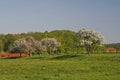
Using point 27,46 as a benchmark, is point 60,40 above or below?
above

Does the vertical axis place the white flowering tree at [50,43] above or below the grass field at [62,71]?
above

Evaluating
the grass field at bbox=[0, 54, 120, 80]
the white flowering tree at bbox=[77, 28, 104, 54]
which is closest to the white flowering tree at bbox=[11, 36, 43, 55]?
the white flowering tree at bbox=[77, 28, 104, 54]

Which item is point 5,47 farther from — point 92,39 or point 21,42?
point 92,39

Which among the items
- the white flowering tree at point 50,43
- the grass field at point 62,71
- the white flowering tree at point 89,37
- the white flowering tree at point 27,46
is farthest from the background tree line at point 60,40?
the grass field at point 62,71

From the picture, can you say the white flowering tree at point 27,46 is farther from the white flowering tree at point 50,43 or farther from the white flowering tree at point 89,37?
→ the white flowering tree at point 89,37

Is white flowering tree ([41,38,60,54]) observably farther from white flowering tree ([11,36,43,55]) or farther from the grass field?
the grass field

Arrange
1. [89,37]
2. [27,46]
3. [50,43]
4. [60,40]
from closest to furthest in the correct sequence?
[89,37] < [27,46] < [50,43] < [60,40]

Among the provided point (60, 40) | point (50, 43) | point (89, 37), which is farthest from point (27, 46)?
point (60, 40)

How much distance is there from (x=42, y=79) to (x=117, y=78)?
6.89 meters

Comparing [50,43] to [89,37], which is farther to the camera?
[50,43]

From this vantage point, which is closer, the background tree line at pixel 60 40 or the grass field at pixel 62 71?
the grass field at pixel 62 71

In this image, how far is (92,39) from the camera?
88.1 meters

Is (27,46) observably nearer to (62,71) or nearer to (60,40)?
(60,40)

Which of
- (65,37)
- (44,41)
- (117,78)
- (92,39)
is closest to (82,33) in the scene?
(92,39)
